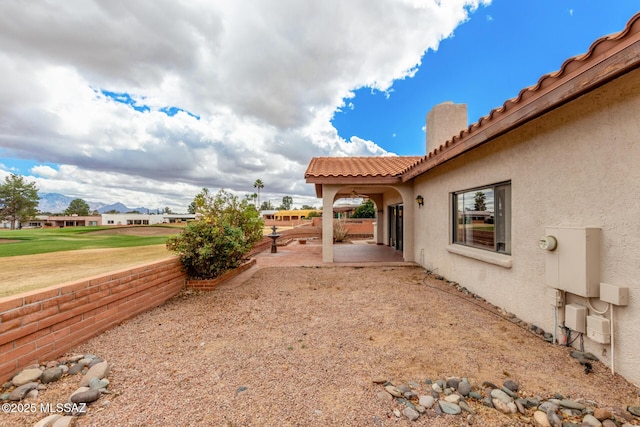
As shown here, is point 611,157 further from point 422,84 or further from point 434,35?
point 422,84

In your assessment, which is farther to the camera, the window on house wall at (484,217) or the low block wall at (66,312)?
the window on house wall at (484,217)

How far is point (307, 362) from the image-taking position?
3176 millimetres

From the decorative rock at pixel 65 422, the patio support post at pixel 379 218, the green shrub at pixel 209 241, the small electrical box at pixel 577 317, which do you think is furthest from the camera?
the patio support post at pixel 379 218

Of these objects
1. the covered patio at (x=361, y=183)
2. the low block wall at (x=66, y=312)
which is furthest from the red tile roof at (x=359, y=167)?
the low block wall at (x=66, y=312)

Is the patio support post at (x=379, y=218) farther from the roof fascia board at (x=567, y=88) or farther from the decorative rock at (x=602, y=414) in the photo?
the decorative rock at (x=602, y=414)

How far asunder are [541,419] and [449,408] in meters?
0.75

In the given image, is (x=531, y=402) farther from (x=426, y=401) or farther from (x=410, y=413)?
(x=410, y=413)

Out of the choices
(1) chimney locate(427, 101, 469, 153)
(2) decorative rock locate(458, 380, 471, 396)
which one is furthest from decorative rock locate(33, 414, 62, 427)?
(1) chimney locate(427, 101, 469, 153)

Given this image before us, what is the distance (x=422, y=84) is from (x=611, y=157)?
1355 centimetres

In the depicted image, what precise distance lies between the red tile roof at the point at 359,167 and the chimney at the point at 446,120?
173 cm

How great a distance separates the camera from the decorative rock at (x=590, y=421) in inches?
86.4

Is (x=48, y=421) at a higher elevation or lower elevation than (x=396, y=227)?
lower

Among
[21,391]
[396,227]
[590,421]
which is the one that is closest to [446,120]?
[396,227]

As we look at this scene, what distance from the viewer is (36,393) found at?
253 centimetres
